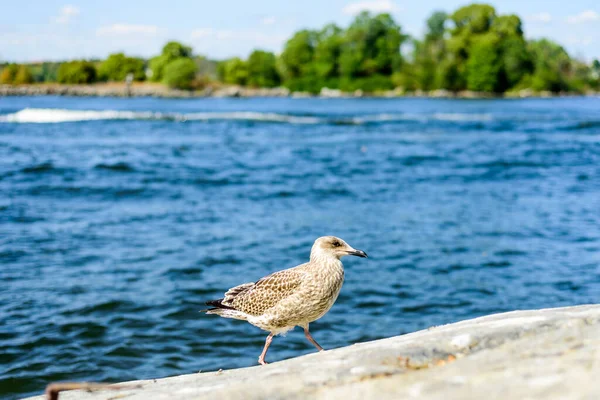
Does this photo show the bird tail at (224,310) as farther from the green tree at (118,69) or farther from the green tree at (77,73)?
the green tree at (118,69)

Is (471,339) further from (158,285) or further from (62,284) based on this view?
(62,284)

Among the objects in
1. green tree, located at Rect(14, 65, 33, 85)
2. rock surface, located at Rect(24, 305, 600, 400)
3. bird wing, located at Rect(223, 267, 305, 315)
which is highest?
green tree, located at Rect(14, 65, 33, 85)

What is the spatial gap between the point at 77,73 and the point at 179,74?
93.5 feet

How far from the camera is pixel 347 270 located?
12445 mm

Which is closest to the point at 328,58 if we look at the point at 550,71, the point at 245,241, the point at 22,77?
the point at 550,71

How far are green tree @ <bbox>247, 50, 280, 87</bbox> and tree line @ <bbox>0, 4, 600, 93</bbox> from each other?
0.24 m

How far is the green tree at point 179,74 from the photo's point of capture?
147m

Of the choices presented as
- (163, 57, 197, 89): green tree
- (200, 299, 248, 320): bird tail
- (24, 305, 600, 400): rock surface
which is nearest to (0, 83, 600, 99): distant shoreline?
(163, 57, 197, 89): green tree

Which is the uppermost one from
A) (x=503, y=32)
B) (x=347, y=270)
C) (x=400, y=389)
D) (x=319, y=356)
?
(x=503, y=32)

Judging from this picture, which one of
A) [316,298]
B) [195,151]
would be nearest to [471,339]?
[316,298]

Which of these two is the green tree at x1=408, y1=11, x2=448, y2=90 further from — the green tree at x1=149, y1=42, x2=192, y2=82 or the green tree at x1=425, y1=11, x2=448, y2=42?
the green tree at x1=149, y1=42, x2=192, y2=82

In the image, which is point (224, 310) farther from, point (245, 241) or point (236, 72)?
point (236, 72)

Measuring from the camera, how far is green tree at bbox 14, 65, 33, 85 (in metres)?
157

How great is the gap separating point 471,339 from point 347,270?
340 inches
